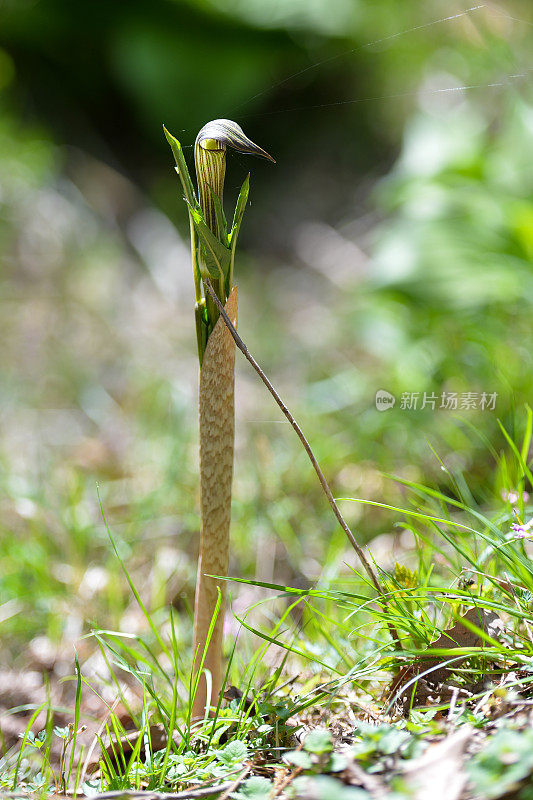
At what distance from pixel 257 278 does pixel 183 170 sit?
2.97 m

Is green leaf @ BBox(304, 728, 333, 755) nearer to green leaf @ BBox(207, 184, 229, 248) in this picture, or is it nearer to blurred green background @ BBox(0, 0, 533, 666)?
blurred green background @ BBox(0, 0, 533, 666)

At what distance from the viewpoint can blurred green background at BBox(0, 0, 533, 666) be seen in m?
1.89

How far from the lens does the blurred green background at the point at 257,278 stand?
1.89m

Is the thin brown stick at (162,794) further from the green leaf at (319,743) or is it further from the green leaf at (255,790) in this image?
the green leaf at (319,743)

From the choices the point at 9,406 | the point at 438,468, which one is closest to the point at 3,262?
the point at 9,406

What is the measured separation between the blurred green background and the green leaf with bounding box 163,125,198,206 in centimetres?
3

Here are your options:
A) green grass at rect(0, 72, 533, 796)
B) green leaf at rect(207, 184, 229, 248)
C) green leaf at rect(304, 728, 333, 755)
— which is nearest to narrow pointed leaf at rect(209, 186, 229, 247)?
green leaf at rect(207, 184, 229, 248)

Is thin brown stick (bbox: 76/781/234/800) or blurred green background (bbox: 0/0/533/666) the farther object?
blurred green background (bbox: 0/0/533/666)

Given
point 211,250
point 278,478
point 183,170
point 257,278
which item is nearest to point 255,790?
point 211,250

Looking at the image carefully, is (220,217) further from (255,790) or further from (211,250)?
(255,790)

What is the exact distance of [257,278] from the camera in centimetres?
394

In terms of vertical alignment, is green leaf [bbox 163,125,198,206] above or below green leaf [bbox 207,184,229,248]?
above

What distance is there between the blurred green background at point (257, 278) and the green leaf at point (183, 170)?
32 mm

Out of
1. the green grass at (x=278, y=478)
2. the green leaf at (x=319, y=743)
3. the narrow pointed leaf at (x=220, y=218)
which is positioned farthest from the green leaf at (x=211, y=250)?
the green leaf at (x=319, y=743)
